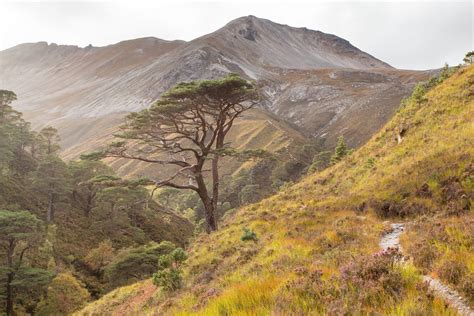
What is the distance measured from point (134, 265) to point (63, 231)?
17.7m

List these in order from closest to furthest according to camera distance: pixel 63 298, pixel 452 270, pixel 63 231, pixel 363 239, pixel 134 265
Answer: pixel 452 270 < pixel 363 239 < pixel 63 298 < pixel 134 265 < pixel 63 231

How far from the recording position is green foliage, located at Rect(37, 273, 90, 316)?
31.1 meters

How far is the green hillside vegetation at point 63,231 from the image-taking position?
98.8ft

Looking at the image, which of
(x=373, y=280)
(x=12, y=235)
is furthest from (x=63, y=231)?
(x=373, y=280)

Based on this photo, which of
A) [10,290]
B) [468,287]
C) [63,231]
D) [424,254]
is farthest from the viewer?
[63,231]

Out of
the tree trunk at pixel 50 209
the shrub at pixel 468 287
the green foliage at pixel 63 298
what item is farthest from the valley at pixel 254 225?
the tree trunk at pixel 50 209

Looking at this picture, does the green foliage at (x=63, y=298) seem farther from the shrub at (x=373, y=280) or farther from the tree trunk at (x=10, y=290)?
the shrub at (x=373, y=280)

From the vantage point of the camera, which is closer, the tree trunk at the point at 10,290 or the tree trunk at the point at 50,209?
the tree trunk at the point at 10,290

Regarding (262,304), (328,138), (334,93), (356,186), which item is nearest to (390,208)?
(356,186)

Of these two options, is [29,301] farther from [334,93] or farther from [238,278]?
[334,93]

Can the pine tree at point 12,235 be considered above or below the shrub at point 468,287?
below

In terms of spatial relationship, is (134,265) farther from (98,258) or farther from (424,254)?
(424,254)

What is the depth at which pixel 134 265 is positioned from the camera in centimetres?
3506

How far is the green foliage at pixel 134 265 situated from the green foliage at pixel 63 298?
319cm
